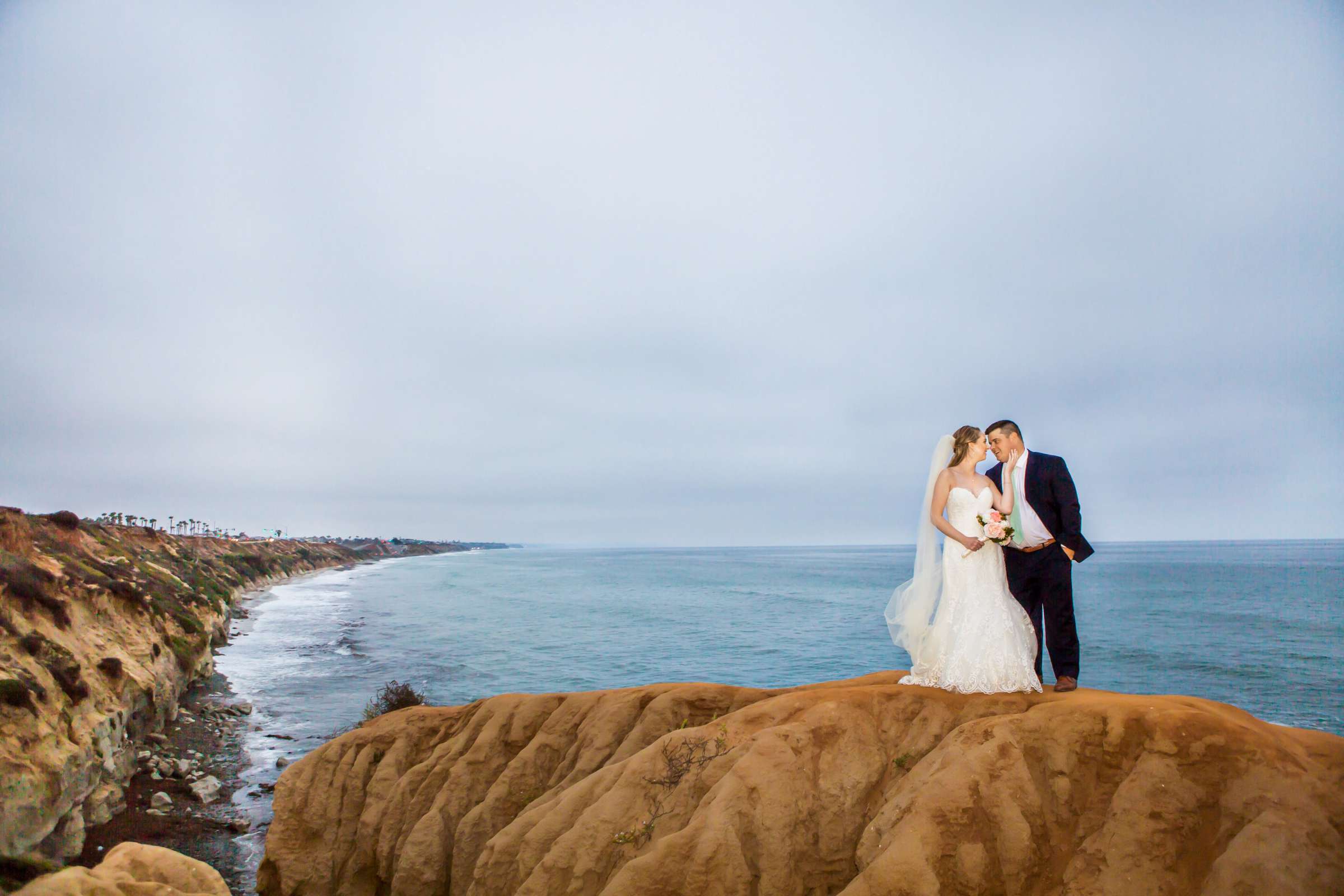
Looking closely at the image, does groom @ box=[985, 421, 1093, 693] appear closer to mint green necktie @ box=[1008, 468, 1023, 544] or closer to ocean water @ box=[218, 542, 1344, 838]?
mint green necktie @ box=[1008, 468, 1023, 544]

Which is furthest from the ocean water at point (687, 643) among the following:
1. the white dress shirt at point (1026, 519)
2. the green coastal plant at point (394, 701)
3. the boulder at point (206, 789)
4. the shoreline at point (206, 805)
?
the white dress shirt at point (1026, 519)

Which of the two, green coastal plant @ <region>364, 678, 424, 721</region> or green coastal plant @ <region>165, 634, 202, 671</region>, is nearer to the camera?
green coastal plant @ <region>364, 678, 424, 721</region>

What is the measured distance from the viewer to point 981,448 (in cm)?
947

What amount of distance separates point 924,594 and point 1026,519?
67.9 inches

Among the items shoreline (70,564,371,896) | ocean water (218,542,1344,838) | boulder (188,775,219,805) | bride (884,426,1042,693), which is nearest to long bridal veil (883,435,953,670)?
bride (884,426,1042,693)

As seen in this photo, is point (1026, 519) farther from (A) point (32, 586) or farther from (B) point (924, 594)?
(A) point (32, 586)

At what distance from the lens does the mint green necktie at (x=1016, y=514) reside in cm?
907

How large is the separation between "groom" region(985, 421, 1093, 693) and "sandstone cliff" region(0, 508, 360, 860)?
72.8ft

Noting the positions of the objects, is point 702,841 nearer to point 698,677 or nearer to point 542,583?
point 698,677

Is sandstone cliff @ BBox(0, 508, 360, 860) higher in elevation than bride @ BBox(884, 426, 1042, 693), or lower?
lower

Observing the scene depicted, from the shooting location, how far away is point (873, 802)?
318 inches

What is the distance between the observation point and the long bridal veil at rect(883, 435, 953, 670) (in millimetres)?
9516

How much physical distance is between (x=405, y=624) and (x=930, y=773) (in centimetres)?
6519

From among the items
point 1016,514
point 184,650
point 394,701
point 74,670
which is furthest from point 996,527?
point 184,650
